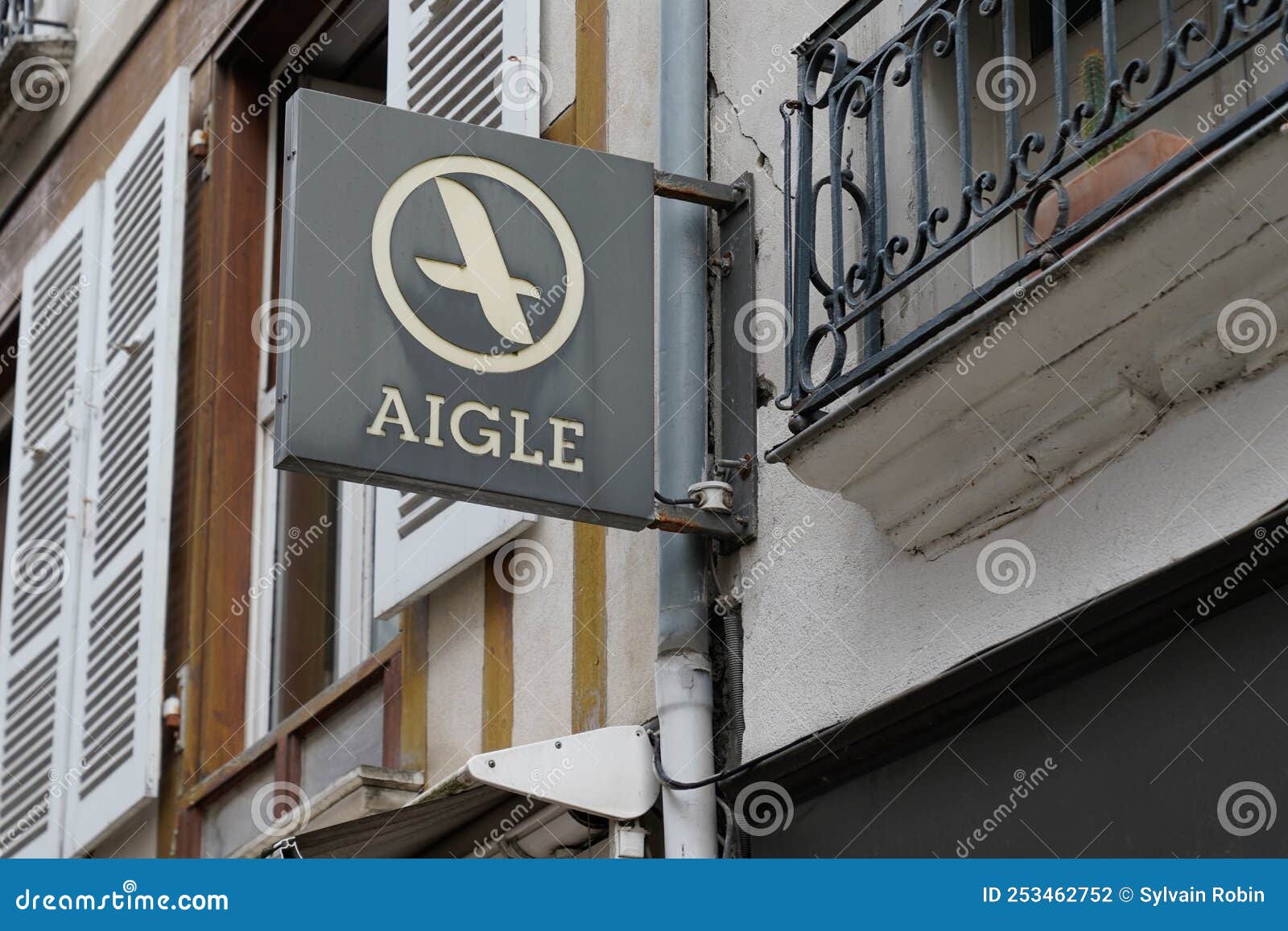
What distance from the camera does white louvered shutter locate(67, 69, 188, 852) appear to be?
7812 mm

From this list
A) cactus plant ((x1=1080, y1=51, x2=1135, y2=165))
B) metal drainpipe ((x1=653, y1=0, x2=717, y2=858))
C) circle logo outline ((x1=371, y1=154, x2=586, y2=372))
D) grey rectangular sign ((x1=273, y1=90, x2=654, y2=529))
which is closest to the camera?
cactus plant ((x1=1080, y1=51, x2=1135, y2=165))

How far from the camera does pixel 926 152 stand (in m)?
4.59

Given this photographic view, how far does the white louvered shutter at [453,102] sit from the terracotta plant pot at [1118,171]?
2053 mm

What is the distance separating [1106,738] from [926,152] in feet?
4.38

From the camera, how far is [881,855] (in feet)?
14.5

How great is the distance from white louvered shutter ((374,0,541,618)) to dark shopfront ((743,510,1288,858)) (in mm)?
1732

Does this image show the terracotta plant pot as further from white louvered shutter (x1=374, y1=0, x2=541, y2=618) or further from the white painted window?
the white painted window

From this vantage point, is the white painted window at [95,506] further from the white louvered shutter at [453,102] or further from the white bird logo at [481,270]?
the white bird logo at [481,270]

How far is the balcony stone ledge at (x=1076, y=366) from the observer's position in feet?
12.2

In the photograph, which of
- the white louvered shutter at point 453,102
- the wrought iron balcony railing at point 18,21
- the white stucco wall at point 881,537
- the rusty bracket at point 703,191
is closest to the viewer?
the white stucco wall at point 881,537

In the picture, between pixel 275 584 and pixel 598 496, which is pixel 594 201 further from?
pixel 275 584

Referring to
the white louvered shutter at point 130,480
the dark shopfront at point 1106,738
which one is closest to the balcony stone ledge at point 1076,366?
the dark shopfront at point 1106,738

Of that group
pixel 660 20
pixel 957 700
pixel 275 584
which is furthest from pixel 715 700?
pixel 275 584

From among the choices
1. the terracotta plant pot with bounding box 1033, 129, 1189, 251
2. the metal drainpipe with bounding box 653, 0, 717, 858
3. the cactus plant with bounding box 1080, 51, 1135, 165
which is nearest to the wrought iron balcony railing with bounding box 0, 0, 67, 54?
the metal drainpipe with bounding box 653, 0, 717, 858
